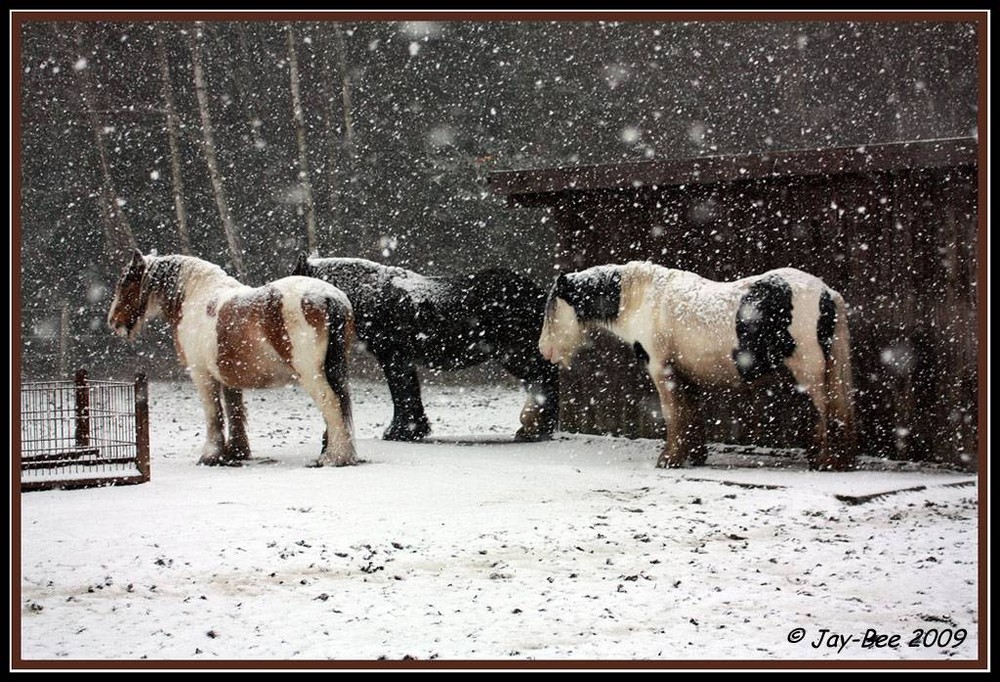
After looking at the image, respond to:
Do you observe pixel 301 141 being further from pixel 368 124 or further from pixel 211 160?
pixel 368 124

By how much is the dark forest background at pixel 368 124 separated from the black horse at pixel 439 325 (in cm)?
827

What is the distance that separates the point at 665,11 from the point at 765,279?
15.3ft

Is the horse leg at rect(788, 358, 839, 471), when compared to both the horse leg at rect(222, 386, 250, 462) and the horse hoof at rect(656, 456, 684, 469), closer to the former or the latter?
the horse hoof at rect(656, 456, 684, 469)

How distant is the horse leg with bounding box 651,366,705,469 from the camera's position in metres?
9.47

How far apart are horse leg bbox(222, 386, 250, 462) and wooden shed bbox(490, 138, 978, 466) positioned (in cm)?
409

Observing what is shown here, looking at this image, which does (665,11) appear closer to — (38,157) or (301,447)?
(301,447)

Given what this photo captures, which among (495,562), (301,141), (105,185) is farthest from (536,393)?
(105,185)

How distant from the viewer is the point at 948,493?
794 centimetres

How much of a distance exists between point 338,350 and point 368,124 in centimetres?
1277

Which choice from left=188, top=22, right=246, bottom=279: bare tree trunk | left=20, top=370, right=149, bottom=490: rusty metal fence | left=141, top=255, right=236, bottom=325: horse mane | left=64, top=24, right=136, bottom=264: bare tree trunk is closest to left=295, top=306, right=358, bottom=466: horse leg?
left=141, top=255, right=236, bottom=325: horse mane

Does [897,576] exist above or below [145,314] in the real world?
below

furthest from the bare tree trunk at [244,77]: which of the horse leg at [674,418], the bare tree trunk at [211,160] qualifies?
the horse leg at [674,418]

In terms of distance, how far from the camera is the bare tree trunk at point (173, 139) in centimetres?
1947

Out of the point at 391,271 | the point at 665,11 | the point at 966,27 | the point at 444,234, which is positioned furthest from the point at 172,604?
the point at 966,27
